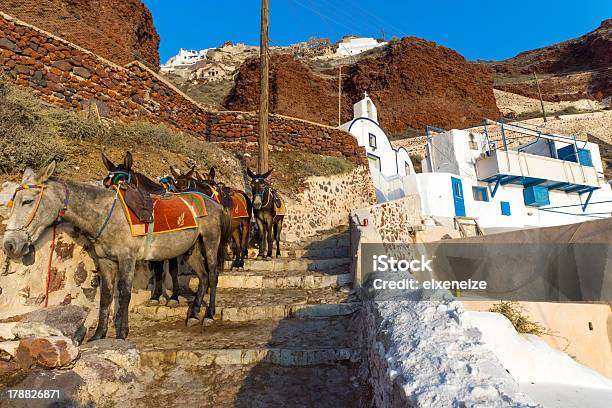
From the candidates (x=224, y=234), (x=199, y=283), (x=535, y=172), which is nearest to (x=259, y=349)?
(x=199, y=283)

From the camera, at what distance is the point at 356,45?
85.6 m

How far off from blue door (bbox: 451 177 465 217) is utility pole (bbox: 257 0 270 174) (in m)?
15.3

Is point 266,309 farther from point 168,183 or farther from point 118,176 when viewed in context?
point 118,176

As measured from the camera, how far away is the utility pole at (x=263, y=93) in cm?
1220

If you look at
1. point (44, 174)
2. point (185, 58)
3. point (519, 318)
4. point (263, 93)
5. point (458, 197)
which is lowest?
point (519, 318)

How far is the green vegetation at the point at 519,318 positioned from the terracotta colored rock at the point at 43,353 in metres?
8.27

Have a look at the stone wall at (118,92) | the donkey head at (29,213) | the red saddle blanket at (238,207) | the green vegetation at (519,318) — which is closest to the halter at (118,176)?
the donkey head at (29,213)

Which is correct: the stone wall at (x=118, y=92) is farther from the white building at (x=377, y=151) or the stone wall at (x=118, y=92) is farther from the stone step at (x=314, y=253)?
the stone step at (x=314, y=253)

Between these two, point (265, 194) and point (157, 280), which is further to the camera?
point (265, 194)

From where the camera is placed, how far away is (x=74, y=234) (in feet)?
15.4

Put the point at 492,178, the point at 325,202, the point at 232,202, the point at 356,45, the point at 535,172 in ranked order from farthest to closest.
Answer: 1. the point at 356,45
2. the point at 535,172
3. the point at 492,178
4. the point at 325,202
5. the point at 232,202

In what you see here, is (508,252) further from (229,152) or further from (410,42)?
(410,42)

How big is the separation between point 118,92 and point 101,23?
11769mm

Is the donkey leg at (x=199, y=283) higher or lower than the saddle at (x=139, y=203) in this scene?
lower
